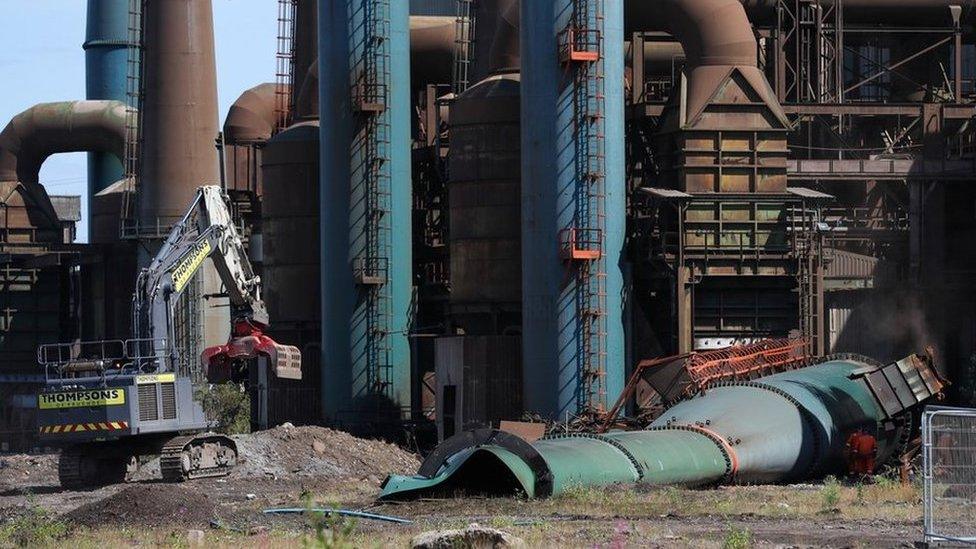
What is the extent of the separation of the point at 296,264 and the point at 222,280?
1319 cm

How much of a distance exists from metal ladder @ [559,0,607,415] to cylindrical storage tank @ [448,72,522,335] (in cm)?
354

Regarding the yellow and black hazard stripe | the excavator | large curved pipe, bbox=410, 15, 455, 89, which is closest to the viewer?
the yellow and black hazard stripe

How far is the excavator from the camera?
3372 centimetres

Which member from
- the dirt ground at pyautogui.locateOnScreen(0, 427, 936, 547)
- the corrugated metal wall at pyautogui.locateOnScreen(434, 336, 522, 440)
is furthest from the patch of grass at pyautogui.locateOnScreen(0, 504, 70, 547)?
the corrugated metal wall at pyautogui.locateOnScreen(434, 336, 522, 440)

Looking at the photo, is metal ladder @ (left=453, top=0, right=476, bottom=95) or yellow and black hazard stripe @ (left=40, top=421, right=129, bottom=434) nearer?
yellow and black hazard stripe @ (left=40, top=421, right=129, bottom=434)

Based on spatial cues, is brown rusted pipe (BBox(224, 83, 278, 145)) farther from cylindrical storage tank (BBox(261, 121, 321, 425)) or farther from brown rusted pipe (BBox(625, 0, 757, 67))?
brown rusted pipe (BBox(625, 0, 757, 67))

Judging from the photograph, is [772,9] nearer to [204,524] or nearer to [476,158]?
[476,158]

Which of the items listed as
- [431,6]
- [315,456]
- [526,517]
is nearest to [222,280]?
[315,456]

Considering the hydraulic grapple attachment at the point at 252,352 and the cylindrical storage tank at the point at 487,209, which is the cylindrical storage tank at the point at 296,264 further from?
the hydraulic grapple attachment at the point at 252,352

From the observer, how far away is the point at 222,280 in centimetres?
3812

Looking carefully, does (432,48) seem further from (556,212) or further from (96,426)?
(96,426)

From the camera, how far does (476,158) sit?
146 feet

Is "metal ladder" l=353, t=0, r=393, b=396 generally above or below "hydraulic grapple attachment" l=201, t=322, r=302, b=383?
above

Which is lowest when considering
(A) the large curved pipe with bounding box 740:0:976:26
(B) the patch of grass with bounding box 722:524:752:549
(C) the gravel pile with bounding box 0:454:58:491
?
(C) the gravel pile with bounding box 0:454:58:491
